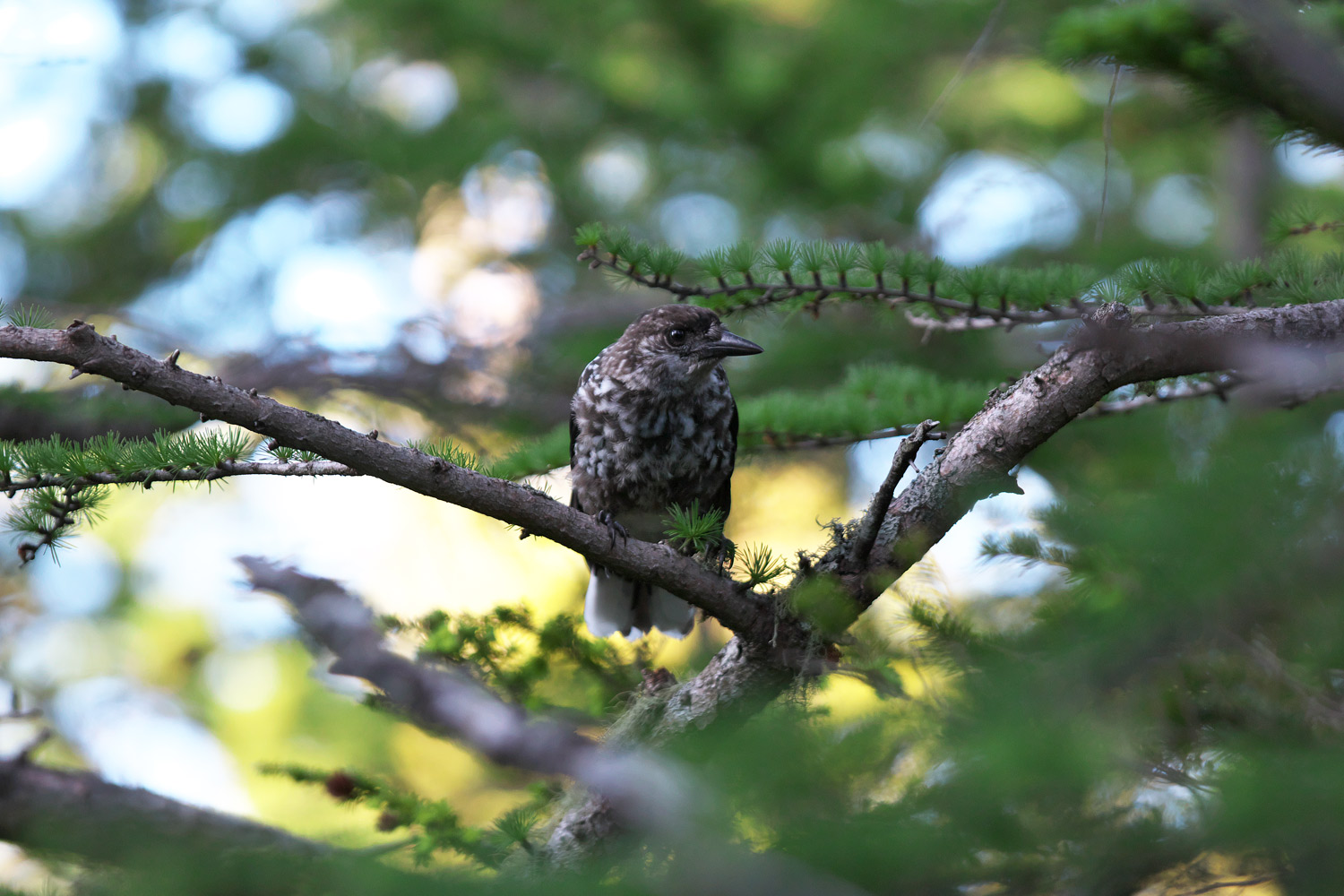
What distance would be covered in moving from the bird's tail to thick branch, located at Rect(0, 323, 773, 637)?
Result: 187 centimetres

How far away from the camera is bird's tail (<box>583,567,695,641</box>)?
4.47 m

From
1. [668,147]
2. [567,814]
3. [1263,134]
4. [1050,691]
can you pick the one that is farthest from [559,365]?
[1050,691]

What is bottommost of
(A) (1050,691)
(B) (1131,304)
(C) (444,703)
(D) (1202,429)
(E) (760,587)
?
(A) (1050,691)

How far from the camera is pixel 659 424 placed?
3848mm

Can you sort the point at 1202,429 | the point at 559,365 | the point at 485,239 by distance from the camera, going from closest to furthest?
the point at 1202,429 → the point at 559,365 → the point at 485,239

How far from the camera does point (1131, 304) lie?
2.61m

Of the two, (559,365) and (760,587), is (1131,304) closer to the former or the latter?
(760,587)

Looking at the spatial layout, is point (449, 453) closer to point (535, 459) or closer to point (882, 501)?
point (882, 501)

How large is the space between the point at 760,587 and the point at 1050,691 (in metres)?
1.38

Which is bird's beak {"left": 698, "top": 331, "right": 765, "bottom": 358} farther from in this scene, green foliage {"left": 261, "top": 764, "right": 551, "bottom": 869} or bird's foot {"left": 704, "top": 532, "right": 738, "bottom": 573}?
green foliage {"left": 261, "top": 764, "right": 551, "bottom": 869}

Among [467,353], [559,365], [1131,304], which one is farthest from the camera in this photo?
[559,365]

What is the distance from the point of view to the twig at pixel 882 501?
2250mm

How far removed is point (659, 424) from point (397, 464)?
1838mm

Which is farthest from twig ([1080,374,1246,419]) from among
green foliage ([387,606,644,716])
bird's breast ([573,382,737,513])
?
green foliage ([387,606,644,716])
